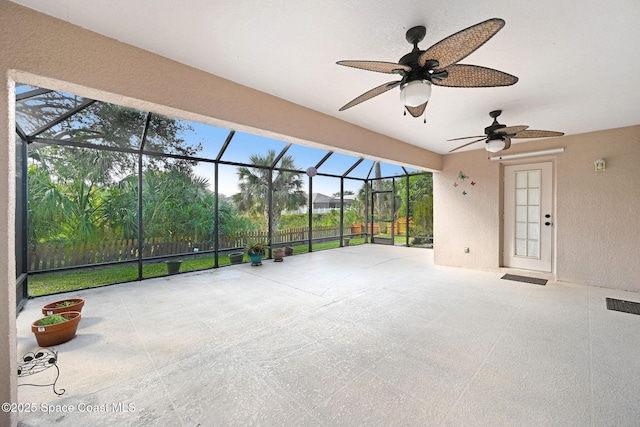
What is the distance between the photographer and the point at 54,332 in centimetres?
237

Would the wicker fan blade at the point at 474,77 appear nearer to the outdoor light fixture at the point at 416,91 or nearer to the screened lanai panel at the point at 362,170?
the outdoor light fixture at the point at 416,91

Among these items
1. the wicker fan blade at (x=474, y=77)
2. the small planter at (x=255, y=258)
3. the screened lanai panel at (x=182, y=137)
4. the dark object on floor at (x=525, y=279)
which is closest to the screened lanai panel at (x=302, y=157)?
the screened lanai panel at (x=182, y=137)

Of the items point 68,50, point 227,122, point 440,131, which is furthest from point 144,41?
point 440,131

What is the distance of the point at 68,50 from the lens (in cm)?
171

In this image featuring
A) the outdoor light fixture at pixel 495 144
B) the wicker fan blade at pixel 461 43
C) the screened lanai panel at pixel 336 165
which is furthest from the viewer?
the screened lanai panel at pixel 336 165

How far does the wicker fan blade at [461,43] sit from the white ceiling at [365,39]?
12.1 inches

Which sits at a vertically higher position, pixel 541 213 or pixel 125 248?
pixel 541 213

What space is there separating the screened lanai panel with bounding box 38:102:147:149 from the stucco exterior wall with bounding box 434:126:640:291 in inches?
271

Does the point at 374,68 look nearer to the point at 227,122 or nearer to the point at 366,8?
the point at 366,8

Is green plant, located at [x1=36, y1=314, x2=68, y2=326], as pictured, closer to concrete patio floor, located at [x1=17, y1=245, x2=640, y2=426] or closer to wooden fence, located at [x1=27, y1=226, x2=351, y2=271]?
concrete patio floor, located at [x1=17, y1=245, x2=640, y2=426]

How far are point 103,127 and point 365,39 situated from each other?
5.08 metres

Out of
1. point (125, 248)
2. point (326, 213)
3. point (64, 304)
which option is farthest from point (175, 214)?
point (326, 213)

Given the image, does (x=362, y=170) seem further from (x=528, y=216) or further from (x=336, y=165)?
(x=528, y=216)

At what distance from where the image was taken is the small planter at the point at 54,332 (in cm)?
233
